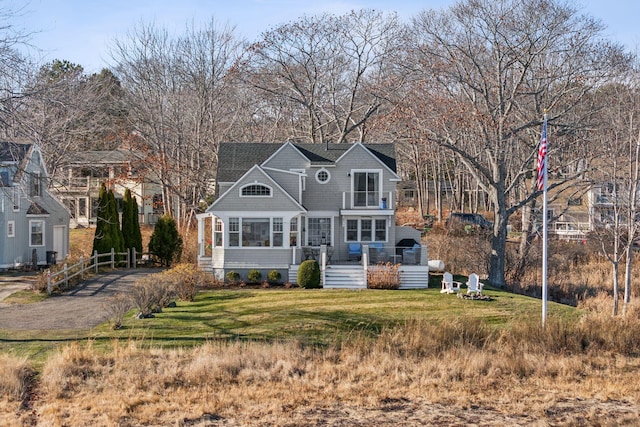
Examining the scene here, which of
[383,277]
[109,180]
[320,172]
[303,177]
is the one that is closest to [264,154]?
[303,177]

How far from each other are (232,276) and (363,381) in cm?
1383

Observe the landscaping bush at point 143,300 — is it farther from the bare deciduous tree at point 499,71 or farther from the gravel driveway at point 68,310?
the bare deciduous tree at point 499,71

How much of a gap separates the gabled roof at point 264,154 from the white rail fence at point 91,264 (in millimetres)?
6832

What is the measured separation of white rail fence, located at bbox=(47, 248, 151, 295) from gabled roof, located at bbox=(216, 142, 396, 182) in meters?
6.83

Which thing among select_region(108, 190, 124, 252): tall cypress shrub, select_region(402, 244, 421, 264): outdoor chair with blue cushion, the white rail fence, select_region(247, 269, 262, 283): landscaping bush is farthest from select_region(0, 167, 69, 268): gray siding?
select_region(402, 244, 421, 264): outdoor chair with blue cushion

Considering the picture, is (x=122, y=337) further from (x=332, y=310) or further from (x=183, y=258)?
(x=183, y=258)

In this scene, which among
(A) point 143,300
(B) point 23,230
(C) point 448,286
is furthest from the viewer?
(B) point 23,230

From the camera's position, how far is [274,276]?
2786 cm

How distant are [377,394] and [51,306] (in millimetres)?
13171

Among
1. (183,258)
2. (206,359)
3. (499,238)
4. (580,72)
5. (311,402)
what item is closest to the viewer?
(311,402)

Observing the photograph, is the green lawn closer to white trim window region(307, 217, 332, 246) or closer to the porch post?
the porch post

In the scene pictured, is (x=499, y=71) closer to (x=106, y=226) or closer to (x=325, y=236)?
(x=325, y=236)

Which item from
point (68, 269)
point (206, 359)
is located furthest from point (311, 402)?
point (68, 269)

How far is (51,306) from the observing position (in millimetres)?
22562
